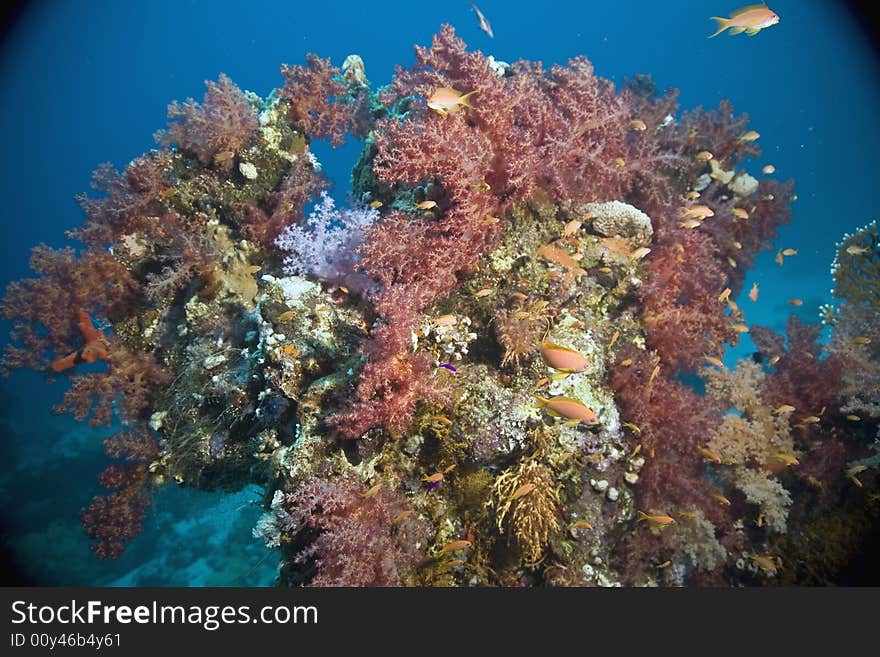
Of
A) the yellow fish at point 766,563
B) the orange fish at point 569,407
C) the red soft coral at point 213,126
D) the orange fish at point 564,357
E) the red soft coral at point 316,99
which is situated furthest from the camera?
the red soft coral at point 316,99

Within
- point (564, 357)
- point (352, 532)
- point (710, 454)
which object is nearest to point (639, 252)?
point (710, 454)

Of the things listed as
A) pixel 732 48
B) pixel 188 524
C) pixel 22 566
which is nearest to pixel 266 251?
pixel 188 524

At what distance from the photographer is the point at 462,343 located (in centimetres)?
440

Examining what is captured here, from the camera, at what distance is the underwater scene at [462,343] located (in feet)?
12.7

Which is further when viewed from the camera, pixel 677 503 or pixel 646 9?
pixel 646 9

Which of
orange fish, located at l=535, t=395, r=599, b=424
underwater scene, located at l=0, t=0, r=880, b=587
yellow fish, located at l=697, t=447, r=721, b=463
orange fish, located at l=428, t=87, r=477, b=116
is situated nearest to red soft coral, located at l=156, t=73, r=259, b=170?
underwater scene, located at l=0, t=0, r=880, b=587

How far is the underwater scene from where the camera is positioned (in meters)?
3.88

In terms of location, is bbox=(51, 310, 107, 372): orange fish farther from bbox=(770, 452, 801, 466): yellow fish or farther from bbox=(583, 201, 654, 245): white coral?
bbox=(770, 452, 801, 466): yellow fish

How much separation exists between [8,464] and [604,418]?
24.2 metres

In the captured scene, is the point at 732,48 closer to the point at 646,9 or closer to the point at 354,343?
the point at 646,9

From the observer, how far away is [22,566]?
12055 millimetres

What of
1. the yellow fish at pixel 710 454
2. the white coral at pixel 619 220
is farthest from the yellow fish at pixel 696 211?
the yellow fish at pixel 710 454

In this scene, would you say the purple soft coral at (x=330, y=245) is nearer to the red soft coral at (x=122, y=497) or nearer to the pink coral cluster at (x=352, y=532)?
the pink coral cluster at (x=352, y=532)

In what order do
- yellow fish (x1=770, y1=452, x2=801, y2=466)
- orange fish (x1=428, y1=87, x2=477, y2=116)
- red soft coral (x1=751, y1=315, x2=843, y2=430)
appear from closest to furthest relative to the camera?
orange fish (x1=428, y1=87, x2=477, y2=116), yellow fish (x1=770, y1=452, x2=801, y2=466), red soft coral (x1=751, y1=315, x2=843, y2=430)
